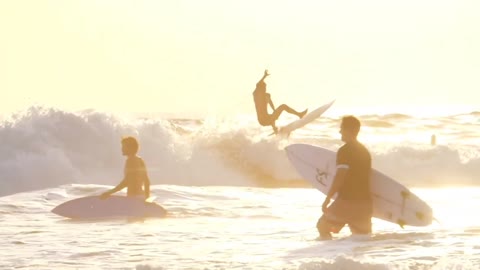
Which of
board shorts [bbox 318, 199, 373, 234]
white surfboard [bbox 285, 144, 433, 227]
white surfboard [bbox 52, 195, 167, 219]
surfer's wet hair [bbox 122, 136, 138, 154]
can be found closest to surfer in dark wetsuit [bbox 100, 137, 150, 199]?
surfer's wet hair [bbox 122, 136, 138, 154]

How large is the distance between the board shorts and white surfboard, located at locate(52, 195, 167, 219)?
158 inches

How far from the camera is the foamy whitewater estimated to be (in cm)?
911

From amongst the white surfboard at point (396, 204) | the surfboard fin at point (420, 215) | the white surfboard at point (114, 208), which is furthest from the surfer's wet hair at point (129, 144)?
the surfboard fin at point (420, 215)

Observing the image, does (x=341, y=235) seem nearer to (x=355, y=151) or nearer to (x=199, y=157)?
(x=355, y=151)

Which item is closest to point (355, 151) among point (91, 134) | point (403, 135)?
point (91, 134)

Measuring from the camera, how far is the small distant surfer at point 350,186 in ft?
32.2

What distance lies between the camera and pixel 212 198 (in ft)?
54.4

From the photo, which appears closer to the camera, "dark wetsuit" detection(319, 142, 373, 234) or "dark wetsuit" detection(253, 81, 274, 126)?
"dark wetsuit" detection(319, 142, 373, 234)

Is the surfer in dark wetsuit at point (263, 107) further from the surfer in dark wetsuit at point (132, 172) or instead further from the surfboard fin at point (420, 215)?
the surfboard fin at point (420, 215)

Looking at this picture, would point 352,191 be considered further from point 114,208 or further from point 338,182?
point 114,208

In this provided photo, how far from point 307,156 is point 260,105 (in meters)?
4.69

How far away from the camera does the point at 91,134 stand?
91.4 ft

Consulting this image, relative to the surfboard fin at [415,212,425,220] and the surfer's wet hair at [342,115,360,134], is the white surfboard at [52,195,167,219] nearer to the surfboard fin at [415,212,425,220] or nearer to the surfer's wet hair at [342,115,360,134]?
the surfboard fin at [415,212,425,220]

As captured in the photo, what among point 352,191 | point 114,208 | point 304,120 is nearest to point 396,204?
point 352,191
